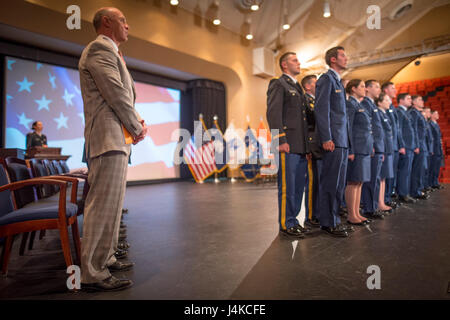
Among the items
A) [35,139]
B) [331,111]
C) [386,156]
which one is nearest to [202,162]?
[35,139]

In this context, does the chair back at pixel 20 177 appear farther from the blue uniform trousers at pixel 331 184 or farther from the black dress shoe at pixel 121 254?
the blue uniform trousers at pixel 331 184

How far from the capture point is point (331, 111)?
2338mm

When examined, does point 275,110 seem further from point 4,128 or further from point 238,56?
point 238,56

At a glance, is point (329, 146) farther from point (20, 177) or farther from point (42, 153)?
point (42, 153)

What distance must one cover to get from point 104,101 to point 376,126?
2.67 m

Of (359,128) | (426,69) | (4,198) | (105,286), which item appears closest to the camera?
(105,286)

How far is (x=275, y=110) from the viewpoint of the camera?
2.32m

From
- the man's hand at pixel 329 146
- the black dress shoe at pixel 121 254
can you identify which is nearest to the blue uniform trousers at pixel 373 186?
the man's hand at pixel 329 146

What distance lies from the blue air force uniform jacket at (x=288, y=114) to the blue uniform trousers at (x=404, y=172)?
219 cm

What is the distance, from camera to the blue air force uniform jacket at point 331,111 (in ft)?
7.42

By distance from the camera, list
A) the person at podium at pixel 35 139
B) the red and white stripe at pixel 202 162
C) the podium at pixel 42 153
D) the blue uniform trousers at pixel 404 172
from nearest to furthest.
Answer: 1. the podium at pixel 42 153
2. the blue uniform trousers at pixel 404 172
3. the person at podium at pixel 35 139
4. the red and white stripe at pixel 202 162

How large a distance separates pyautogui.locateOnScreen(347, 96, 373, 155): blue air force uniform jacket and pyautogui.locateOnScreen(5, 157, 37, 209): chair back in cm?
261

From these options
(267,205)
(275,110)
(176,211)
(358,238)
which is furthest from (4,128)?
(358,238)

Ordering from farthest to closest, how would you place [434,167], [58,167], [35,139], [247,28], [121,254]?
1. [247,28]
2. [434,167]
3. [35,139]
4. [58,167]
5. [121,254]
